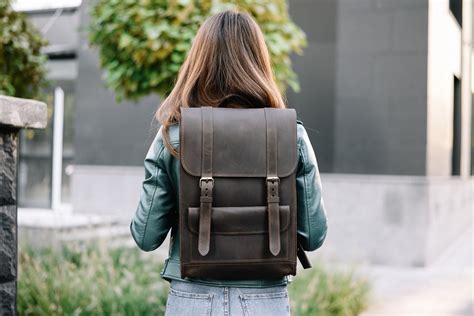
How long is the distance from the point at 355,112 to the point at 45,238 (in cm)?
442

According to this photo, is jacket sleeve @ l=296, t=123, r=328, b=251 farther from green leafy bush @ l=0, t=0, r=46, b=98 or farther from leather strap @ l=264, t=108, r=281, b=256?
green leafy bush @ l=0, t=0, r=46, b=98

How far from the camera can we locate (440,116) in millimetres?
9297

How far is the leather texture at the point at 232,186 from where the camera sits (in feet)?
6.56

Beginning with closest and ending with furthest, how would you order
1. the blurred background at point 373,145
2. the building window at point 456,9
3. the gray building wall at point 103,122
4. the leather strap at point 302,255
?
the leather strap at point 302,255 < the blurred background at point 373,145 < the gray building wall at point 103,122 < the building window at point 456,9

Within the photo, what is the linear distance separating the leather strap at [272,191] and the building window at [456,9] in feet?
32.2

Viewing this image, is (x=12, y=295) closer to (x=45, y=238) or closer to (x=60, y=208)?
(x=45, y=238)

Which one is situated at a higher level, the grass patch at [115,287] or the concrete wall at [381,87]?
the concrete wall at [381,87]

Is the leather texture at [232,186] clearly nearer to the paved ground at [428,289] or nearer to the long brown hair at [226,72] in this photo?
the long brown hair at [226,72]

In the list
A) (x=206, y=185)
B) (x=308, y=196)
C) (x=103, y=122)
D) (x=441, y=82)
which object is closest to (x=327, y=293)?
(x=308, y=196)

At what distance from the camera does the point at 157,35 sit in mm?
4590

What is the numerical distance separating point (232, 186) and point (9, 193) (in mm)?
1345

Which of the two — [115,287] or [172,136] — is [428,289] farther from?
[172,136]

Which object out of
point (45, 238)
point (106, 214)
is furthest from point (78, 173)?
point (45, 238)

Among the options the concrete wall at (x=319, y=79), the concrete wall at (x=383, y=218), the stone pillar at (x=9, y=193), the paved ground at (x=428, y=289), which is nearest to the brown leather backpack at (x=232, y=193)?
the stone pillar at (x=9, y=193)
